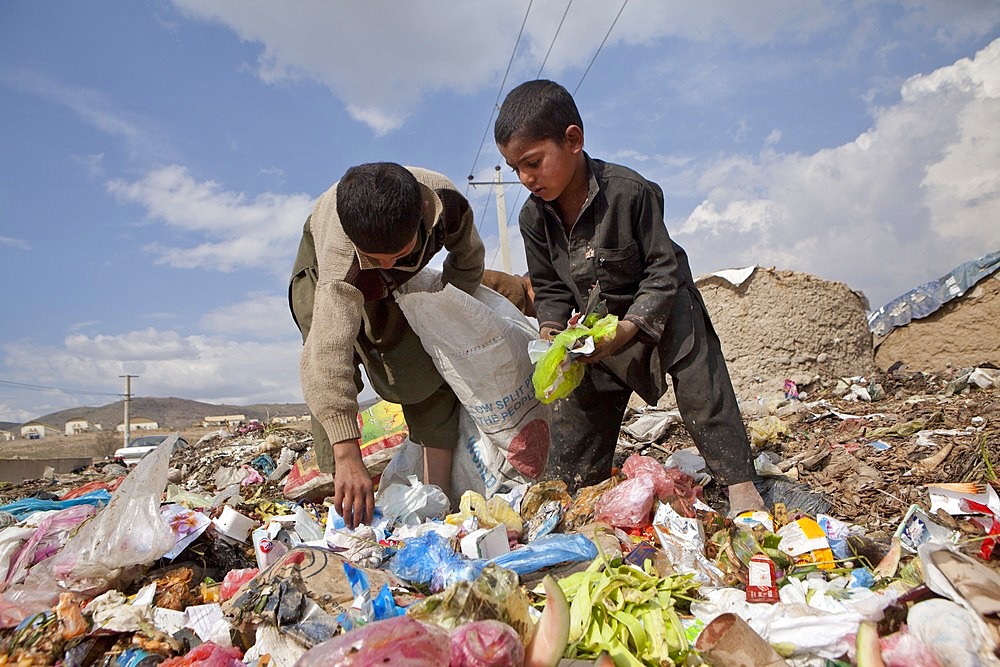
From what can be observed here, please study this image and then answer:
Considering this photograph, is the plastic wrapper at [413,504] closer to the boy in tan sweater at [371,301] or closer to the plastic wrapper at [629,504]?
the boy in tan sweater at [371,301]

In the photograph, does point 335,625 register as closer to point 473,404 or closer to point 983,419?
point 473,404

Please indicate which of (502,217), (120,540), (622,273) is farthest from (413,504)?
(502,217)

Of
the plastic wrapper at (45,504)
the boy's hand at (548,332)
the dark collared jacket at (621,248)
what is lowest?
the plastic wrapper at (45,504)

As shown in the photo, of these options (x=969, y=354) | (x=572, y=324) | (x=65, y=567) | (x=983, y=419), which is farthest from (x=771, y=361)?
(x=65, y=567)

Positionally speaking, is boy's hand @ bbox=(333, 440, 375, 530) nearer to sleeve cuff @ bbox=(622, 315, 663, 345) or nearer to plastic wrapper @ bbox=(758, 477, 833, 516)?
sleeve cuff @ bbox=(622, 315, 663, 345)

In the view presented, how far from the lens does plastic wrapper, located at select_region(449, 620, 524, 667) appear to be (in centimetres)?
110

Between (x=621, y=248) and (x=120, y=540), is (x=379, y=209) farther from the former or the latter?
(x=120, y=540)

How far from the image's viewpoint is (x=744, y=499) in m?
2.22

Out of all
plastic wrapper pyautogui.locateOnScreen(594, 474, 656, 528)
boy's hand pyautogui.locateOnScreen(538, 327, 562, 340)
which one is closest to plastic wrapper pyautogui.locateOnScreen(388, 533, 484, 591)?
plastic wrapper pyautogui.locateOnScreen(594, 474, 656, 528)

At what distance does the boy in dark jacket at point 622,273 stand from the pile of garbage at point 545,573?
26 cm

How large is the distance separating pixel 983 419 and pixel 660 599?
10.1 feet

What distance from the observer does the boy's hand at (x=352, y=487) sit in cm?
218

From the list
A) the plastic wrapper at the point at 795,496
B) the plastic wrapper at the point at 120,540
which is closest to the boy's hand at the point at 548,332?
the plastic wrapper at the point at 795,496

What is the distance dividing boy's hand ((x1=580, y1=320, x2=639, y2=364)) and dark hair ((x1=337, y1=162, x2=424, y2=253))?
775 mm
